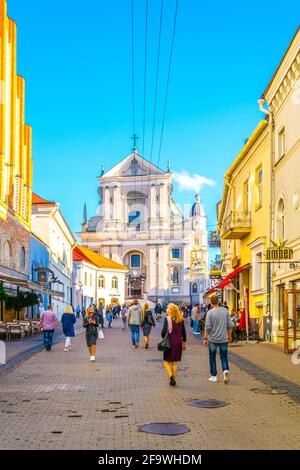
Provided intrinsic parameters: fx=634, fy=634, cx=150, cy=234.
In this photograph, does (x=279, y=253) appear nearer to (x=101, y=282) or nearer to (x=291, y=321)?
(x=291, y=321)

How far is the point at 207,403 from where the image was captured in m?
9.76

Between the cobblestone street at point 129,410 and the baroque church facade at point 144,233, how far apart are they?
74951 mm

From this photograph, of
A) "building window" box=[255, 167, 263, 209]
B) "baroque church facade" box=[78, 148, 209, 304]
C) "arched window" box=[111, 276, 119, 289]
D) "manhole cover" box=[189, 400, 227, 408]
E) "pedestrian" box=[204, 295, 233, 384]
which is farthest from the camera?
"baroque church facade" box=[78, 148, 209, 304]

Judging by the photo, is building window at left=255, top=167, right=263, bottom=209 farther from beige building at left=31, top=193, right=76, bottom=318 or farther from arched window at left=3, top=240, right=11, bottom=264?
beige building at left=31, top=193, right=76, bottom=318

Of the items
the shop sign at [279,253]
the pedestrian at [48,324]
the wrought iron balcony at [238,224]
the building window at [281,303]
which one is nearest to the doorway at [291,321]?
the shop sign at [279,253]

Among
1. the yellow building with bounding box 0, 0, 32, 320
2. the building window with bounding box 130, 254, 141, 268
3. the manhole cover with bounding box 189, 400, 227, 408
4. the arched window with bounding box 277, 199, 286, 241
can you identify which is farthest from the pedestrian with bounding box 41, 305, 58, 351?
the building window with bounding box 130, 254, 141, 268

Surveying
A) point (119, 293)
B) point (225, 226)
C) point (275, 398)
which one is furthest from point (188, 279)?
point (275, 398)

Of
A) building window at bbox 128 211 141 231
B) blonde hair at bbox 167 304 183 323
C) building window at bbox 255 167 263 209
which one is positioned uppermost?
building window at bbox 128 211 141 231

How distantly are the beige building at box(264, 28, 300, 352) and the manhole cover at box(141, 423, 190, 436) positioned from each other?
1058 cm

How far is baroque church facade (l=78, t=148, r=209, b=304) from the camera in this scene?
90.3 m

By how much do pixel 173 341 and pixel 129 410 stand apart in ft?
9.58

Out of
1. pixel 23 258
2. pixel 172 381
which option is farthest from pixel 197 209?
pixel 172 381

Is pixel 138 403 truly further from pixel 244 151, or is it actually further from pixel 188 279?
pixel 188 279
